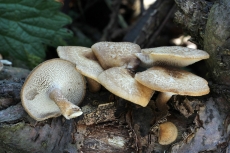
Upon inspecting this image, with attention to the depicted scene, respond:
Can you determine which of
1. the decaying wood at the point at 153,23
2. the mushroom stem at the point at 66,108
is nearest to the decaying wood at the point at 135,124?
the mushroom stem at the point at 66,108

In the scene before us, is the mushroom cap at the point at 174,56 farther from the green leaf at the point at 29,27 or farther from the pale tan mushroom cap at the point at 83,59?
the green leaf at the point at 29,27

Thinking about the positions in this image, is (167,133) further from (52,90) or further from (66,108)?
(52,90)

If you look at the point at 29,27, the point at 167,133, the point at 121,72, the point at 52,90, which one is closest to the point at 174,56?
the point at 121,72

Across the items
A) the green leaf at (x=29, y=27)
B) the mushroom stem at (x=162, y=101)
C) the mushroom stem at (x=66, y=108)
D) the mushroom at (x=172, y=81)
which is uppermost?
the mushroom at (x=172, y=81)

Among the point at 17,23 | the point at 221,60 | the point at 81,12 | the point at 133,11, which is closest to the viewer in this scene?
the point at 221,60

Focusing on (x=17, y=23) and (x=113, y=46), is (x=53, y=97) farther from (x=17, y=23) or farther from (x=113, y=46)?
(x=17, y=23)

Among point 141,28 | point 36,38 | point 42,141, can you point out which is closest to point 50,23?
point 36,38

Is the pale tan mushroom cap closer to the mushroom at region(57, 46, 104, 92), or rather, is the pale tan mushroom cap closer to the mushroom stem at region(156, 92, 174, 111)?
the mushroom at region(57, 46, 104, 92)

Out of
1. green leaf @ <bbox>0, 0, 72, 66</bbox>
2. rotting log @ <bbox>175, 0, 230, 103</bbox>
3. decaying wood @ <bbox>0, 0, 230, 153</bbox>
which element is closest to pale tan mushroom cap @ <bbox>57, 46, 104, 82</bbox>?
decaying wood @ <bbox>0, 0, 230, 153</bbox>
